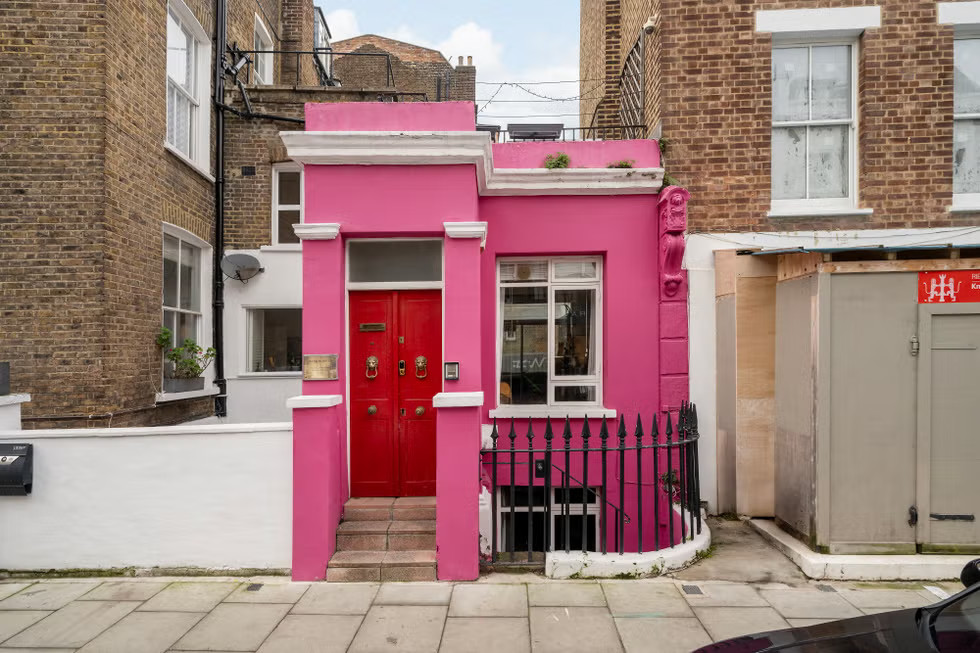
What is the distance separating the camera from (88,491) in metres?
5.86

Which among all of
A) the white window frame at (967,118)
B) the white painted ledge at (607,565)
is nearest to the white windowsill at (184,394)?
the white painted ledge at (607,565)

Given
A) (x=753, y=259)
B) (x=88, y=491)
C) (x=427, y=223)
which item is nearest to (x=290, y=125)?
(x=427, y=223)

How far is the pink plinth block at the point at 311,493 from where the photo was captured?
5715 mm

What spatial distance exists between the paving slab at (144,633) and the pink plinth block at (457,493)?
2071 mm

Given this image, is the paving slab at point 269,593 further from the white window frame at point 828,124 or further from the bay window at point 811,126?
the bay window at point 811,126

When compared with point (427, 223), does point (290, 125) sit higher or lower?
higher

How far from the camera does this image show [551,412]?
305 inches

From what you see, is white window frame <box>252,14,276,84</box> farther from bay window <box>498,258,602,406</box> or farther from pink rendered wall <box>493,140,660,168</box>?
bay window <box>498,258,602,406</box>

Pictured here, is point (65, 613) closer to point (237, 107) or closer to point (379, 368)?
point (379, 368)

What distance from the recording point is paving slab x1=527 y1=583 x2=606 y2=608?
5.17 metres

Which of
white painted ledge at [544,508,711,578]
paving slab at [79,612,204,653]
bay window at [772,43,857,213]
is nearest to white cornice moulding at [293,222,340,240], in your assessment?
paving slab at [79,612,204,653]

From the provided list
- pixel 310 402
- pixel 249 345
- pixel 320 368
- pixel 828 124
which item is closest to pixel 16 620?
pixel 310 402

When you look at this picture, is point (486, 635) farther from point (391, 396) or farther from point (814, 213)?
point (814, 213)

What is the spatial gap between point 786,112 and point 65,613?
9.13 metres
